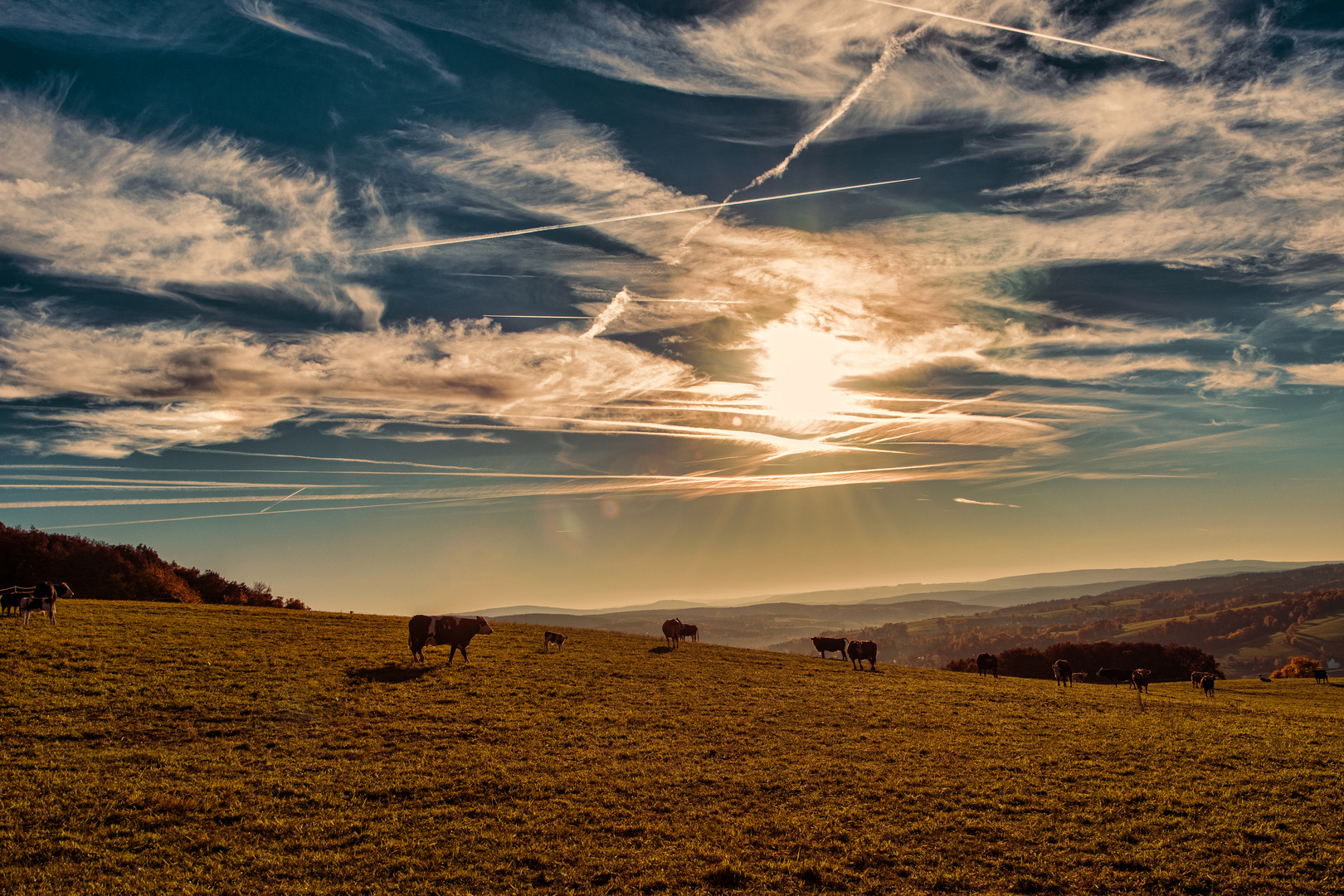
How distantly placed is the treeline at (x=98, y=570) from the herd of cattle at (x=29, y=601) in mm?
19096

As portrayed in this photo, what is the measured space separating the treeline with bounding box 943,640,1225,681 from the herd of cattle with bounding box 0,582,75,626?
7934 cm

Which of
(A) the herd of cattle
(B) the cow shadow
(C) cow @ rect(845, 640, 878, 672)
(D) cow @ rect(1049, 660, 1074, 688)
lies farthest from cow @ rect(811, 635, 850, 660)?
(A) the herd of cattle

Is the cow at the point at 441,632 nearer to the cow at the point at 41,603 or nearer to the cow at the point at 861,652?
the cow at the point at 41,603

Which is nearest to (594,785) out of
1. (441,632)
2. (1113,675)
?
(441,632)

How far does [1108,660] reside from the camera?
8381 cm

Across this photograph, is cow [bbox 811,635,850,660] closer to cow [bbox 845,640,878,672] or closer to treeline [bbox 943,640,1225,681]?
cow [bbox 845,640,878,672]

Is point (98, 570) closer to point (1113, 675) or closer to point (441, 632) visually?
point (441, 632)

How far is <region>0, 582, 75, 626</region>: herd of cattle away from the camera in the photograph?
29.5 metres

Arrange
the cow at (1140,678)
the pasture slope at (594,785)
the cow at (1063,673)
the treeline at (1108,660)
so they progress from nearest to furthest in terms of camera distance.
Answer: the pasture slope at (594,785), the cow at (1140,678), the cow at (1063,673), the treeline at (1108,660)

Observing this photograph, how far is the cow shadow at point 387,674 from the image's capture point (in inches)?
1005

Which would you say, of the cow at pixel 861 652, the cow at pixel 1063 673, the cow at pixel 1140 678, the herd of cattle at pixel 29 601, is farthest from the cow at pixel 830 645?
the herd of cattle at pixel 29 601

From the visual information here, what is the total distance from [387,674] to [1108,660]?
93.8 m

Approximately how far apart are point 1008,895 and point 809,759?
26.7ft

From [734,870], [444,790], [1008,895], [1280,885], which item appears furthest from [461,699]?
[1280,885]
